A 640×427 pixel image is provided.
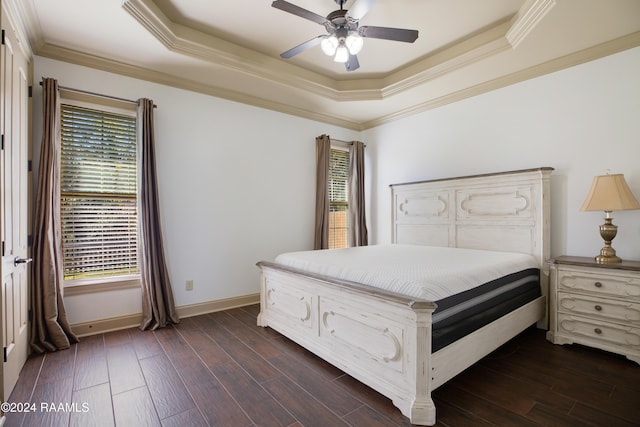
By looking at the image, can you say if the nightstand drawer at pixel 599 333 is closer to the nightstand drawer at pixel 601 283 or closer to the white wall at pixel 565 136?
the nightstand drawer at pixel 601 283

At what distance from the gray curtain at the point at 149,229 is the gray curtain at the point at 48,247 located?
24.3 inches

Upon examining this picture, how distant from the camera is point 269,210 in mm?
4098

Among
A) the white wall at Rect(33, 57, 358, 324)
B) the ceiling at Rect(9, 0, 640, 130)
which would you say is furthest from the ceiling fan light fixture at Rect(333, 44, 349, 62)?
the white wall at Rect(33, 57, 358, 324)

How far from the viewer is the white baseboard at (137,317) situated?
2.90 meters

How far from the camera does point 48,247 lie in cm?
259

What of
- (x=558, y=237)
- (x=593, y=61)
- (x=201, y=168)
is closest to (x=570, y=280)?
(x=558, y=237)

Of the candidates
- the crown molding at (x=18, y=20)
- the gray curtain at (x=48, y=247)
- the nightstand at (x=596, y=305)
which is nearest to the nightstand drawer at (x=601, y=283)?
the nightstand at (x=596, y=305)

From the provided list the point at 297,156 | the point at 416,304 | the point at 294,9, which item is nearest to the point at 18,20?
the point at 294,9

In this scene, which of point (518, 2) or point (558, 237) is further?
point (558, 237)

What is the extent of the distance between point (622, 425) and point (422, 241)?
2.59 m

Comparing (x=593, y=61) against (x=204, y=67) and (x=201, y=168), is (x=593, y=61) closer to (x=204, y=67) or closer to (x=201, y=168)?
(x=204, y=67)

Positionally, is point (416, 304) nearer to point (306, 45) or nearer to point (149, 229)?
point (306, 45)

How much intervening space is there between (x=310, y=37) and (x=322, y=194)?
80.3 inches

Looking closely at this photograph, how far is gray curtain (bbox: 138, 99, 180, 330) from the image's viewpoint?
10.0 ft
